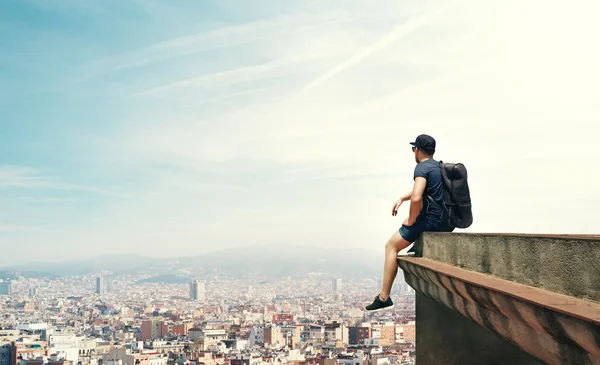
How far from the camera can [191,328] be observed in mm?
84000

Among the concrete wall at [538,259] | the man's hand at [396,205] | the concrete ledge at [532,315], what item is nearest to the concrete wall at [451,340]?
the man's hand at [396,205]

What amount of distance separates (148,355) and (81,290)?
469 ft

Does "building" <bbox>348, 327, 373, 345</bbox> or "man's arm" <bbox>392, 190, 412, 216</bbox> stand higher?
"man's arm" <bbox>392, 190, 412, 216</bbox>

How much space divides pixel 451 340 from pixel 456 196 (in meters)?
1.04

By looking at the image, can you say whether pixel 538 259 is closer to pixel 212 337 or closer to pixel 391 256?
pixel 391 256

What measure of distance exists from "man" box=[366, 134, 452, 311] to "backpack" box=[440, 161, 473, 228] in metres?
0.04

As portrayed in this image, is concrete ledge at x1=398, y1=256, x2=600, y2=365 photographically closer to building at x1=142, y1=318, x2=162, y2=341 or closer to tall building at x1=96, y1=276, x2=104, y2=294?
building at x1=142, y1=318, x2=162, y2=341

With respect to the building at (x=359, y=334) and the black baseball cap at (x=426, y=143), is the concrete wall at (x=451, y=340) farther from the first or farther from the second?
the building at (x=359, y=334)

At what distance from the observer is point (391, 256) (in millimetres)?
4383

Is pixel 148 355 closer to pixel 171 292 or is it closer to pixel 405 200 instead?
pixel 405 200

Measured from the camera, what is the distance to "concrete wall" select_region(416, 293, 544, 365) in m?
4.30

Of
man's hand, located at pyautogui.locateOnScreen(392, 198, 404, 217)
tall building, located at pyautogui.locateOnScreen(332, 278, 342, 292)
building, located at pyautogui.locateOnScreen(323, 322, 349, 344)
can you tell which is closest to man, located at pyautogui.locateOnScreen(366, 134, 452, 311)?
man's hand, located at pyautogui.locateOnScreen(392, 198, 404, 217)

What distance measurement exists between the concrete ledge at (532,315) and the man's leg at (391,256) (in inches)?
44.3

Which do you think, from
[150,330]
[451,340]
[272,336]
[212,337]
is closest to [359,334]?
[272,336]
